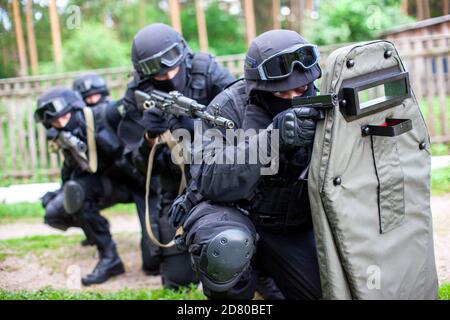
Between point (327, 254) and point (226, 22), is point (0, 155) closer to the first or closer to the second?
point (327, 254)

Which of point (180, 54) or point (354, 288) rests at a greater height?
point (180, 54)

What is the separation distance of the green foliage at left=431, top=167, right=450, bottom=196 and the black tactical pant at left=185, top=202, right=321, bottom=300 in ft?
2.55

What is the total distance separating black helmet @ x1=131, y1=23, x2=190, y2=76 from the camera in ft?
12.5

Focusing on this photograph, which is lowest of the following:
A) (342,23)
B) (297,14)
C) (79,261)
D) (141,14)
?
(79,261)

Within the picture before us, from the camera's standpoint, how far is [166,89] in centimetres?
397

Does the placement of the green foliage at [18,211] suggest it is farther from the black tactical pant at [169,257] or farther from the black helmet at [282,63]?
the black helmet at [282,63]

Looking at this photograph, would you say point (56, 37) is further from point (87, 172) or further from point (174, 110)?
point (174, 110)

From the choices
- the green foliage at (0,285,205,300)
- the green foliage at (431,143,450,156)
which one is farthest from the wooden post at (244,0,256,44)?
the green foliage at (0,285,205,300)

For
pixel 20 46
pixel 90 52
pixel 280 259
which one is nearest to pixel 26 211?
pixel 280 259

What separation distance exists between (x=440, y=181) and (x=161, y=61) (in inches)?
76.5

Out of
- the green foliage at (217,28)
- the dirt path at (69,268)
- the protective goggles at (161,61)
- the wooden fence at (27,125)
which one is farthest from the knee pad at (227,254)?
the green foliage at (217,28)

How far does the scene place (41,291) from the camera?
3406 millimetres

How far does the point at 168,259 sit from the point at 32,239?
2.32 m

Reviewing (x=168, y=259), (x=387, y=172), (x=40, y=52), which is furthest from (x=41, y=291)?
(x=40, y=52)
